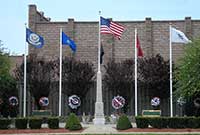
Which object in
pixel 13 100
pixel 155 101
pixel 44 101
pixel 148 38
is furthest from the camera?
pixel 148 38

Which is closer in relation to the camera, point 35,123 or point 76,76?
point 35,123

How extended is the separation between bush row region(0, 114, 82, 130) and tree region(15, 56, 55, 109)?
16907 millimetres

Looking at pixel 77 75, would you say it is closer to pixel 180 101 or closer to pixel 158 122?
pixel 180 101

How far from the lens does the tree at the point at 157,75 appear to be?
48.9 m

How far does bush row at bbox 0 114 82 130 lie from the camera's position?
107ft

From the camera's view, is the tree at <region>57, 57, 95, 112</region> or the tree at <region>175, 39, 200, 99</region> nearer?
the tree at <region>175, 39, 200, 99</region>

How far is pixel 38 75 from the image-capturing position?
51.1 meters

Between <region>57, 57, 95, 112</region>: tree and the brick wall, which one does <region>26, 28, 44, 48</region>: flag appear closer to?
<region>57, 57, 95, 112</region>: tree

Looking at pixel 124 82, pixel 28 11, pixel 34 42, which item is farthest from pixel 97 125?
pixel 28 11

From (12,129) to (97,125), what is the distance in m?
6.30

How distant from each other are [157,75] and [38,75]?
12627mm

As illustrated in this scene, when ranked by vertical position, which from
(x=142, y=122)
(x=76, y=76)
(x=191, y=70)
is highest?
(x=191, y=70)

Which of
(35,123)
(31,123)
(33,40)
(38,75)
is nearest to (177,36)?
(33,40)

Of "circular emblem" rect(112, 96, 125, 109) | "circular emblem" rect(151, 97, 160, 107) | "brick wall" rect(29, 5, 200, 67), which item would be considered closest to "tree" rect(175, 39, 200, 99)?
"circular emblem" rect(151, 97, 160, 107)
